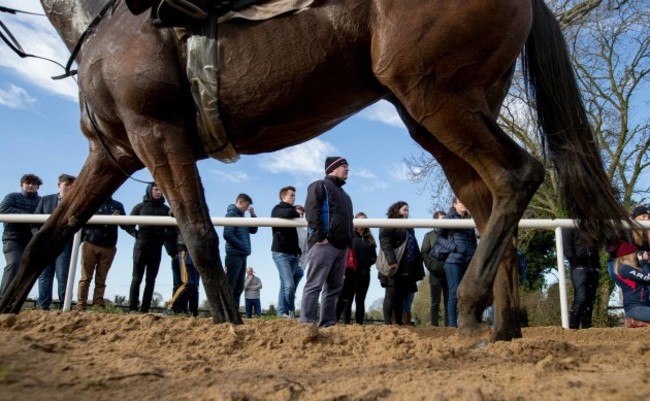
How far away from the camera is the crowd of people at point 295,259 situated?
7.01 m

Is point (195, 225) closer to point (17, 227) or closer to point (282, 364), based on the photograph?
point (282, 364)

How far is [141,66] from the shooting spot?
3.72m

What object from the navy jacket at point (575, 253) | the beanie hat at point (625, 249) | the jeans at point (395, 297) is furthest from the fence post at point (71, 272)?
the beanie hat at point (625, 249)

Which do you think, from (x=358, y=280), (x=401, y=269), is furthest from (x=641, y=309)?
(x=358, y=280)

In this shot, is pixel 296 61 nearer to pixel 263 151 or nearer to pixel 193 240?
pixel 263 151

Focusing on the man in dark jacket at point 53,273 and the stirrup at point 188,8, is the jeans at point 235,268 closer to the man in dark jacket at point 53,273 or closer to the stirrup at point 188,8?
the man in dark jacket at point 53,273

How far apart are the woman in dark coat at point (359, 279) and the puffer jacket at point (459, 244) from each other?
135 cm

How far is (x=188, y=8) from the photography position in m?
3.58

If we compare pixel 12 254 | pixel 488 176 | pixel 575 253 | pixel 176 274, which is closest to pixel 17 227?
pixel 12 254

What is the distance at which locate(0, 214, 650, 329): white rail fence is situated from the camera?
6707 millimetres

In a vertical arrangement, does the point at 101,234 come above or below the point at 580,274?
above

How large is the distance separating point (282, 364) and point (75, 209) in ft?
8.86

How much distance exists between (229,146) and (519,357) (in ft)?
7.58

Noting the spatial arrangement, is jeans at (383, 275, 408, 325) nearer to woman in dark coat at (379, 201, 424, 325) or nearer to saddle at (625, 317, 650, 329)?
woman in dark coat at (379, 201, 424, 325)
